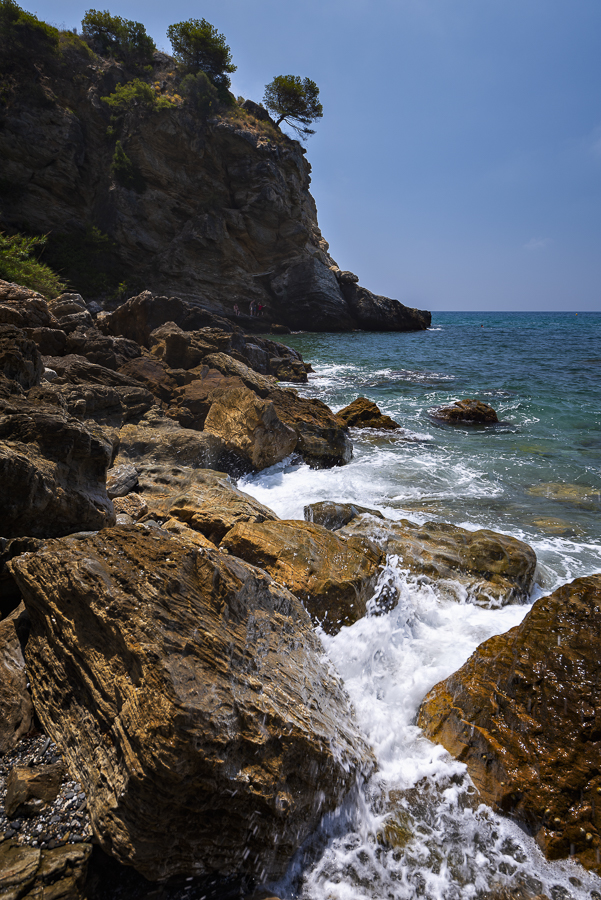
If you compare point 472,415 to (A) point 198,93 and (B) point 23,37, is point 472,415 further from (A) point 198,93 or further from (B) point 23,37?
(B) point 23,37

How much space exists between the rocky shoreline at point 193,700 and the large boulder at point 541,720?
0.01 meters

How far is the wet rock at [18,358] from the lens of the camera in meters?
5.02

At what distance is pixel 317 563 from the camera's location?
454cm

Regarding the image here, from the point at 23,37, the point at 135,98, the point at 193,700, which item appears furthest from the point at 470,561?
the point at 23,37

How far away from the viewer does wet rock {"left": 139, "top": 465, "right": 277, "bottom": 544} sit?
5.16 metres

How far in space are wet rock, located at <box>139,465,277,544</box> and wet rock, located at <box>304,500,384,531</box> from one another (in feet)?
2.20

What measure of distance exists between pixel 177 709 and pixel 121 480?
4462 mm

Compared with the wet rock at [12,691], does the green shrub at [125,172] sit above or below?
above

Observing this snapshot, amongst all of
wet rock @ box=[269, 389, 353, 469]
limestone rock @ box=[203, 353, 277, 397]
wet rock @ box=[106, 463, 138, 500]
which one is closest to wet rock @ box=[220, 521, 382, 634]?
wet rock @ box=[106, 463, 138, 500]

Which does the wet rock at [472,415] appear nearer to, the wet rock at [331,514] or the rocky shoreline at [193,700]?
the wet rock at [331,514]

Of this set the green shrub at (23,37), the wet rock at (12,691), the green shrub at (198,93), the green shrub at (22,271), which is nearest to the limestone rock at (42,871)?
the wet rock at (12,691)

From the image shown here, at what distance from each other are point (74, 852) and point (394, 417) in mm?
14013

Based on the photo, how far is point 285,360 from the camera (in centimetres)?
2084

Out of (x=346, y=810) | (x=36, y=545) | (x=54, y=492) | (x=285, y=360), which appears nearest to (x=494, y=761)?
(x=346, y=810)
